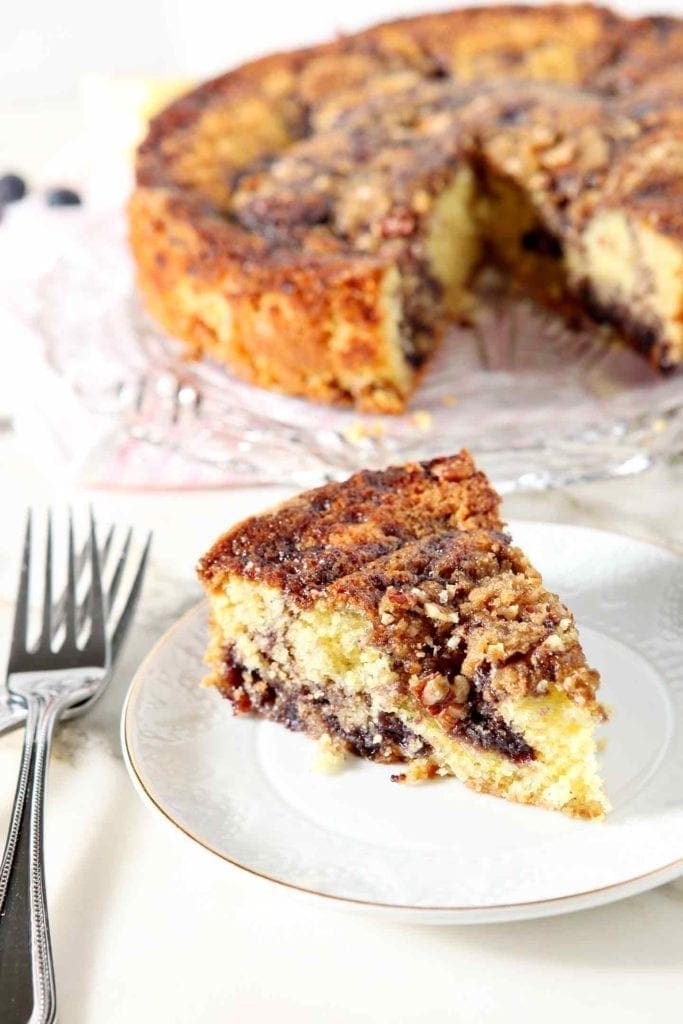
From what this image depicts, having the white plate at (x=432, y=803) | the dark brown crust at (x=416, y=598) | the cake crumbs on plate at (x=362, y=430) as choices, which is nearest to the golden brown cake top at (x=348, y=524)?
the dark brown crust at (x=416, y=598)

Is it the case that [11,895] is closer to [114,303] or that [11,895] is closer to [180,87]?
[114,303]

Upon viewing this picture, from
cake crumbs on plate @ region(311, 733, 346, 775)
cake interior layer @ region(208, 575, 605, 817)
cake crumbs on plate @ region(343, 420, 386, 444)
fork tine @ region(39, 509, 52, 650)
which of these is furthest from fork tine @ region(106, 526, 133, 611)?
cake crumbs on plate @ region(343, 420, 386, 444)

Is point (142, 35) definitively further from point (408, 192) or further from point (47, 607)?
point (47, 607)

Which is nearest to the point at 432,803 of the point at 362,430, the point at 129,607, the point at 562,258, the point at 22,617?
the point at 129,607

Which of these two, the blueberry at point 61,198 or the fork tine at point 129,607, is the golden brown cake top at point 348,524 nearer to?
the fork tine at point 129,607

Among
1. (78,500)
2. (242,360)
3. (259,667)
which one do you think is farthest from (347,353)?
(259,667)
